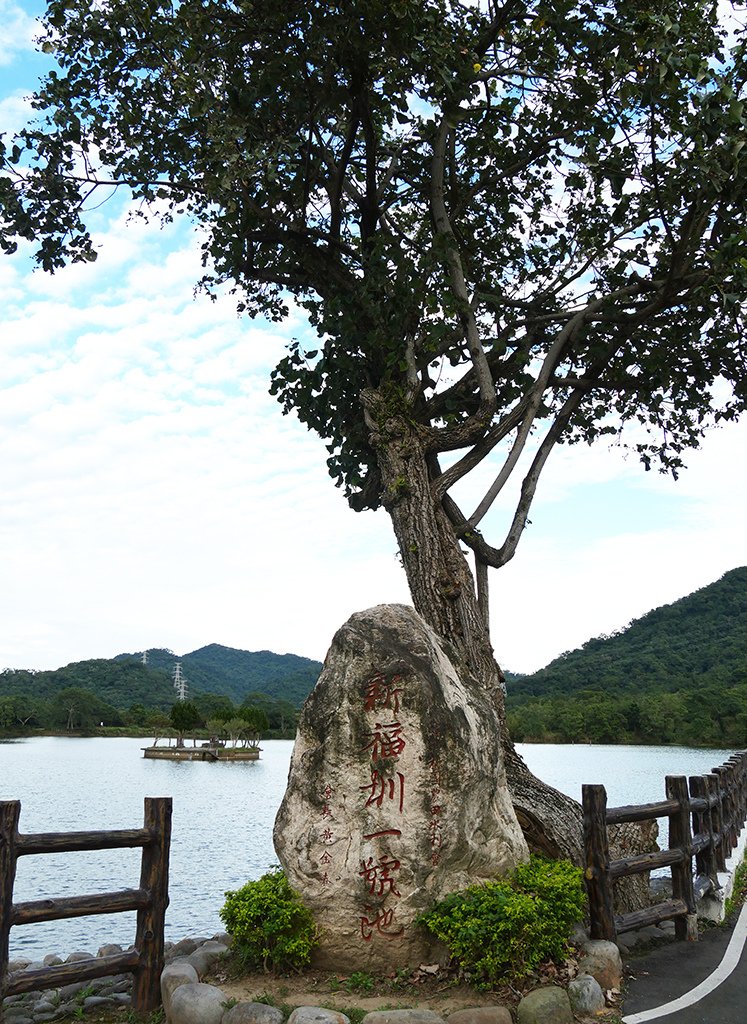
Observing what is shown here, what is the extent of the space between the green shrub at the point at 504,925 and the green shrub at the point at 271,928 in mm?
874

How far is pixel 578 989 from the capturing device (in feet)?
18.4

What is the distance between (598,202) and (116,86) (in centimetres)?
593

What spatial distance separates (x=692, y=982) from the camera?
631 cm

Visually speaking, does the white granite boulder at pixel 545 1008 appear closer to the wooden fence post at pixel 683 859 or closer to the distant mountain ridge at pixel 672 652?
the wooden fence post at pixel 683 859

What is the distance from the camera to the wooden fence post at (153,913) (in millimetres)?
5988

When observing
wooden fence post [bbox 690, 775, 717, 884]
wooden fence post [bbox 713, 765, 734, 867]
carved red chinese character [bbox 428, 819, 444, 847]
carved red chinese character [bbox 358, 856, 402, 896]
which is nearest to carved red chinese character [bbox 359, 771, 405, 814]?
carved red chinese character [bbox 428, 819, 444, 847]

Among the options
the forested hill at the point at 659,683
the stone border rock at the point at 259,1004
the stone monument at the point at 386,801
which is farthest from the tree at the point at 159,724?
the stone monument at the point at 386,801

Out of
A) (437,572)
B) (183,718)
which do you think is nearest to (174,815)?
(437,572)

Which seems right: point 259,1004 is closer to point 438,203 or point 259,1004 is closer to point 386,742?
point 386,742

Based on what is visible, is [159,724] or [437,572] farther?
[159,724]

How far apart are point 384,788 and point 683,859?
3357 millimetres

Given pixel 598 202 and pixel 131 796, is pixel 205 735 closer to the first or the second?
pixel 131 796

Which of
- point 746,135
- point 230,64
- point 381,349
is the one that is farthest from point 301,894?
point 230,64

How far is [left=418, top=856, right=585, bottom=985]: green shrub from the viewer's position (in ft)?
18.5
